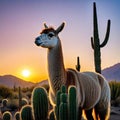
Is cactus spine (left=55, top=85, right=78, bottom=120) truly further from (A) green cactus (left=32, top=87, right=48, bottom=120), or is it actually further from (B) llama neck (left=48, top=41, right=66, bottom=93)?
(B) llama neck (left=48, top=41, right=66, bottom=93)

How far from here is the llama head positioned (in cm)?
833

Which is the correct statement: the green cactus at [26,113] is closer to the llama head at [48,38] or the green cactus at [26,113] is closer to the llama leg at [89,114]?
the llama head at [48,38]

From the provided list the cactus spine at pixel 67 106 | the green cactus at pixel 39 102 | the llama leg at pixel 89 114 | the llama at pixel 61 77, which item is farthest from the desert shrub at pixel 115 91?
the cactus spine at pixel 67 106

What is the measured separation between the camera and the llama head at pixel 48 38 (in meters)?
8.33

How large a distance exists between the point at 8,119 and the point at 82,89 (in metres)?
1.78

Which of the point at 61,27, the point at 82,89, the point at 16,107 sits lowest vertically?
the point at 16,107

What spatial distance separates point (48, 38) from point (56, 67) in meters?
0.63

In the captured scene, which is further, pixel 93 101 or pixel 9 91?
pixel 9 91

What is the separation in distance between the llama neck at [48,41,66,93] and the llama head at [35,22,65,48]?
5.2 inches

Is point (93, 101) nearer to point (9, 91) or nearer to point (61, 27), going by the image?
point (61, 27)

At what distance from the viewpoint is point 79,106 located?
335 inches

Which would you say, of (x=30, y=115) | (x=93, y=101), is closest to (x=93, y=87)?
(x=93, y=101)

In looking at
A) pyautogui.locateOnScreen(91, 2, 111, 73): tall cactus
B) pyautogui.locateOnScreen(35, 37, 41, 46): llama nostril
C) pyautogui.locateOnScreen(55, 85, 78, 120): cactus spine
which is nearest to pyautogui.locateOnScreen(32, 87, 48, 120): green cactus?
pyautogui.locateOnScreen(55, 85, 78, 120): cactus spine

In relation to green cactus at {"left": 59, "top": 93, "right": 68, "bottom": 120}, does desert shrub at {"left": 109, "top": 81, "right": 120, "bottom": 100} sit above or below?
below
